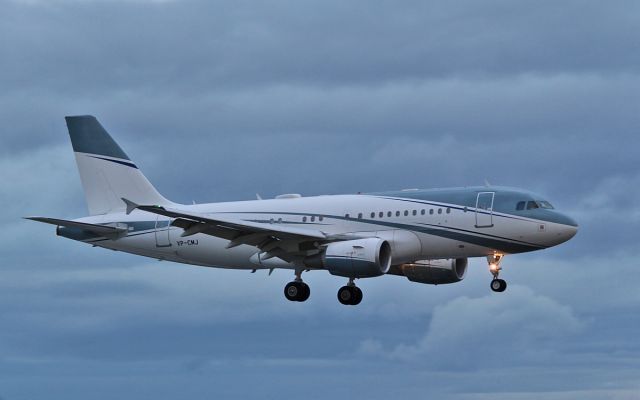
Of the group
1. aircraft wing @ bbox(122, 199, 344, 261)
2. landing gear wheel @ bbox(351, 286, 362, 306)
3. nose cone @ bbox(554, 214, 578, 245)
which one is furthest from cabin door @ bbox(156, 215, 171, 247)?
nose cone @ bbox(554, 214, 578, 245)

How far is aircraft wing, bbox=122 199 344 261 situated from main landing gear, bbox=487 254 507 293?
24.2 feet

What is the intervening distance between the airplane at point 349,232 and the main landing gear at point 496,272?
5 centimetres

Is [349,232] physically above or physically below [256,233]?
above

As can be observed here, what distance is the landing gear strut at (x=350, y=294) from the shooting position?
195 feet

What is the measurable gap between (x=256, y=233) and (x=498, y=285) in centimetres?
1150

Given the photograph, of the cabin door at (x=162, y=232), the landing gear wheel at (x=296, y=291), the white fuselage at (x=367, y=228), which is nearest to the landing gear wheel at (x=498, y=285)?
the white fuselage at (x=367, y=228)

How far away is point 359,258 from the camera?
55688 millimetres

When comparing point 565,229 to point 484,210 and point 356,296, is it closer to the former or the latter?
point 484,210

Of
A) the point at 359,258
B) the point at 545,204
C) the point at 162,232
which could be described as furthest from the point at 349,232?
the point at 162,232

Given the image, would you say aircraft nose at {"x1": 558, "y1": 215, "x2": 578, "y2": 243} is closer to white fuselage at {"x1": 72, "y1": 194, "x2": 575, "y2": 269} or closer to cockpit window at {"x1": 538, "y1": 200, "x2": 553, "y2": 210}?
white fuselage at {"x1": 72, "y1": 194, "x2": 575, "y2": 269}

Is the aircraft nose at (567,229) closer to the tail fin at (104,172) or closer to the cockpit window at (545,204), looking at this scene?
the cockpit window at (545,204)

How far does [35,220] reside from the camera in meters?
55.7

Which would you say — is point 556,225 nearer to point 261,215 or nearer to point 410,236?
point 410,236

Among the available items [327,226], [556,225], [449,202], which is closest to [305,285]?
[327,226]
